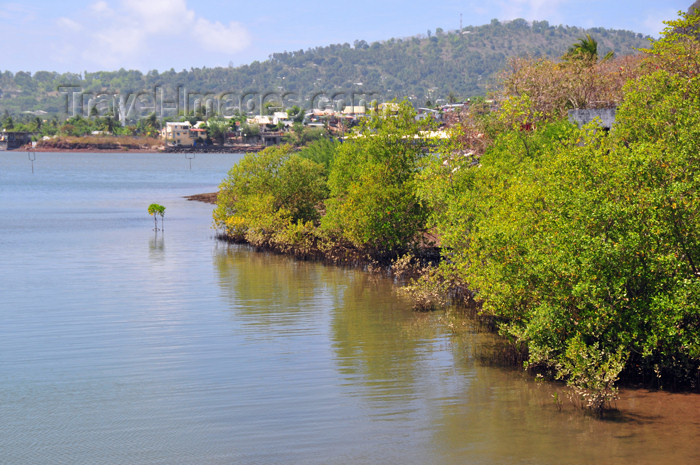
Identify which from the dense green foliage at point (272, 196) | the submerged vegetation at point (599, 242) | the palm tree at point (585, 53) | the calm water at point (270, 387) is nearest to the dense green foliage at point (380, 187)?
the calm water at point (270, 387)

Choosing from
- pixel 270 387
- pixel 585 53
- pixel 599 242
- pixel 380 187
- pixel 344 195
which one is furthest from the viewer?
pixel 585 53

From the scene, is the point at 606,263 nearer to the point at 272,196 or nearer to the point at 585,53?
the point at 272,196

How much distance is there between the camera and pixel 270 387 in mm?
20938

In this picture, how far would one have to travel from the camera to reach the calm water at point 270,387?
55.3 ft

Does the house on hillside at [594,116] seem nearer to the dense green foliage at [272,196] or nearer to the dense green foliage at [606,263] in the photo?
the dense green foliage at [606,263]

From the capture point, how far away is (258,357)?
78.8ft

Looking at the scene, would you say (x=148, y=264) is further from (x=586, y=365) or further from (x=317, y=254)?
(x=586, y=365)

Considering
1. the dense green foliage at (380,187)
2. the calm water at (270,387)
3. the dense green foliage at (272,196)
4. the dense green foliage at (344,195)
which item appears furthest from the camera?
the dense green foliage at (272,196)

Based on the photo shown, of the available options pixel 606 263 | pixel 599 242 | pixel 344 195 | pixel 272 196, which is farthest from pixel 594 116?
pixel 599 242

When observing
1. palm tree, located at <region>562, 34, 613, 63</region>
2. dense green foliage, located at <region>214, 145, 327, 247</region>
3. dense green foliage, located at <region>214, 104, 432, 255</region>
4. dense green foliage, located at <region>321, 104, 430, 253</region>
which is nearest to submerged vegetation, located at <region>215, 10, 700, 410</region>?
dense green foliage, located at <region>321, 104, 430, 253</region>

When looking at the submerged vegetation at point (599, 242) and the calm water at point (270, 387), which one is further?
the submerged vegetation at point (599, 242)

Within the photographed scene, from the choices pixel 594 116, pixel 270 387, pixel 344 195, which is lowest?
pixel 270 387

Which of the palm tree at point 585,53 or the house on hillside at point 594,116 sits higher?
the palm tree at point 585,53

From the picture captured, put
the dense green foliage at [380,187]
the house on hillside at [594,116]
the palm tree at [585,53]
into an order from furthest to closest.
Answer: the palm tree at [585,53] → the house on hillside at [594,116] → the dense green foliage at [380,187]
